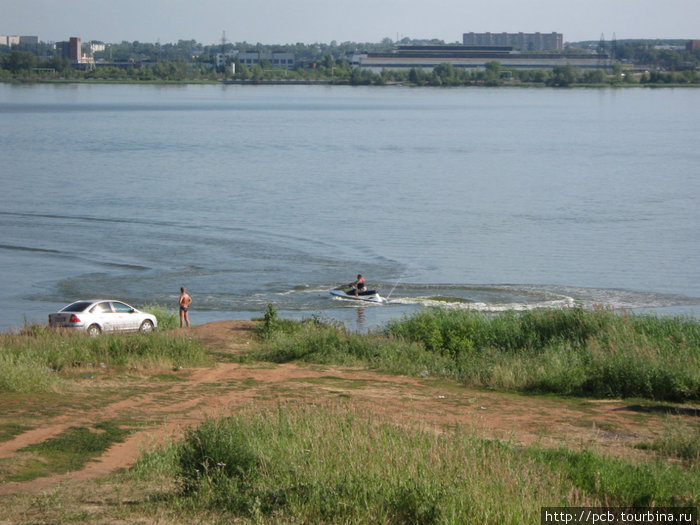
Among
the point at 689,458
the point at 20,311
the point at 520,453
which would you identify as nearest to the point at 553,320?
the point at 689,458

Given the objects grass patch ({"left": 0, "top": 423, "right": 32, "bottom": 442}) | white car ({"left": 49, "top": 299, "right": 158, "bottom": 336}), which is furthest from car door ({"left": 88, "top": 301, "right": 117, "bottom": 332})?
grass patch ({"left": 0, "top": 423, "right": 32, "bottom": 442})

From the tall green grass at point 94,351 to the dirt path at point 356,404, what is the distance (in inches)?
42.0

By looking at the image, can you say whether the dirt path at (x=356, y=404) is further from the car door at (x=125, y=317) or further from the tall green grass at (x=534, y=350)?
the car door at (x=125, y=317)

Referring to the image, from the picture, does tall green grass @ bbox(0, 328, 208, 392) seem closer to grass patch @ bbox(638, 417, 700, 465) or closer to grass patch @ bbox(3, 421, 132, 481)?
grass patch @ bbox(3, 421, 132, 481)

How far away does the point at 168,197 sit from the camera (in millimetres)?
62719

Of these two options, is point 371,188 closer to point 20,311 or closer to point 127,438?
point 20,311

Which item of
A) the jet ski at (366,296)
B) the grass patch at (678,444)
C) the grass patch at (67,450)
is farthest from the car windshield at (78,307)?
the grass patch at (678,444)

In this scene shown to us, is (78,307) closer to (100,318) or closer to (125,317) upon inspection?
(100,318)

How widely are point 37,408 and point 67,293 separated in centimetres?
2175

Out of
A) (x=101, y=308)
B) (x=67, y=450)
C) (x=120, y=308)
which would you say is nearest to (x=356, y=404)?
(x=67, y=450)

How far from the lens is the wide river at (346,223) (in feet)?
123

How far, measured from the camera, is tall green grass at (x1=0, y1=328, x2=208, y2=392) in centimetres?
1952

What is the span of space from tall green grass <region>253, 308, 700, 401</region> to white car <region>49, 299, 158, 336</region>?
4849mm

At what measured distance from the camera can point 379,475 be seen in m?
10.3
